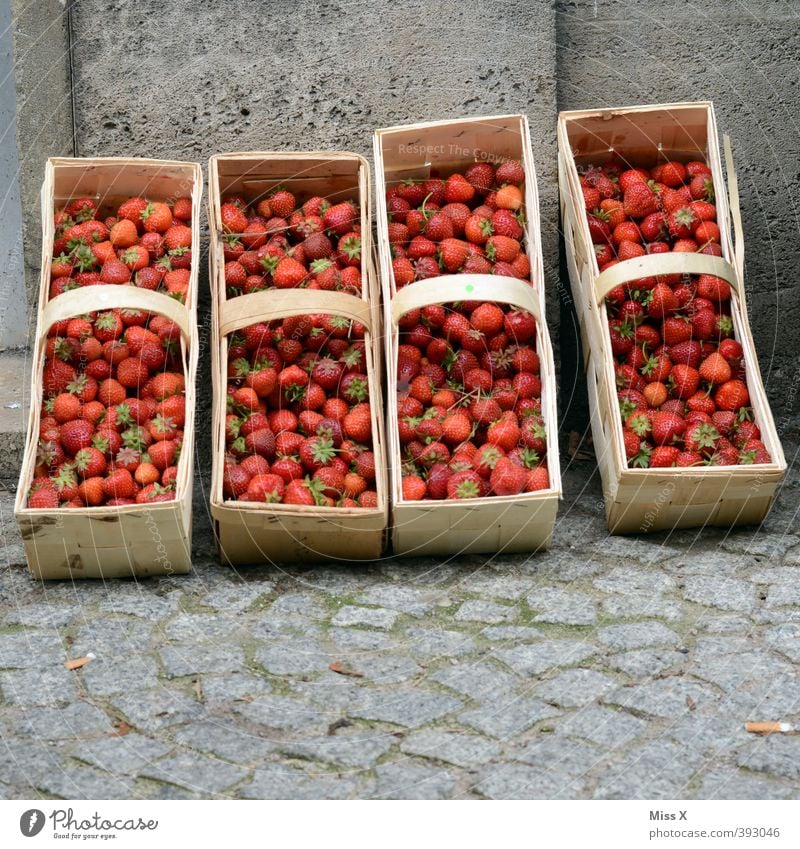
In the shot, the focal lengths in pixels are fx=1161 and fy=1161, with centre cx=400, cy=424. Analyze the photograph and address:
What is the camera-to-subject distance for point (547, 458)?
2.63 m

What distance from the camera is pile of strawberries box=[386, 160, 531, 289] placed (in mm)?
2840

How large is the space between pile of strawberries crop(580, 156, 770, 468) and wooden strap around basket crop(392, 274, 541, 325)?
305 mm

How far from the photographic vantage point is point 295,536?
2574 millimetres

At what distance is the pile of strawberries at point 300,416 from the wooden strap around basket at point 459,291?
0.49 ft

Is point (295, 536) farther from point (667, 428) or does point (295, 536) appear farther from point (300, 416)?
point (667, 428)

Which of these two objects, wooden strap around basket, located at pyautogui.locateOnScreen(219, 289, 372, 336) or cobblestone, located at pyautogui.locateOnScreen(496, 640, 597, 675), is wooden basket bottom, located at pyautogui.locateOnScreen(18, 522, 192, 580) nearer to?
wooden strap around basket, located at pyautogui.locateOnScreen(219, 289, 372, 336)

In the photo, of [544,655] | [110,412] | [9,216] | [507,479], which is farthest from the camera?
[9,216]

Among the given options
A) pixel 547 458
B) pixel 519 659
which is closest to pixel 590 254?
pixel 547 458

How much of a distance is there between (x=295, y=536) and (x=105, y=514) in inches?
16.3

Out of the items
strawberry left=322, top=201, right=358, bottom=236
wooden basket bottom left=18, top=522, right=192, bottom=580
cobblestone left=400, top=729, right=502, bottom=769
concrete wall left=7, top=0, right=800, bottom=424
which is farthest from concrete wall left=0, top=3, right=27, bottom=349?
cobblestone left=400, top=729, right=502, bottom=769

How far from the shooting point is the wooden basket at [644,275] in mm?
2666

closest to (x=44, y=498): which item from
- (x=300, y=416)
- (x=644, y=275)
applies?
(x=300, y=416)

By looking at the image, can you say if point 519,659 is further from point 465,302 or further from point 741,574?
point 465,302

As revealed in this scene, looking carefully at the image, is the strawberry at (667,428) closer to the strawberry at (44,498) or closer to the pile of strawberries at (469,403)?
the pile of strawberries at (469,403)
